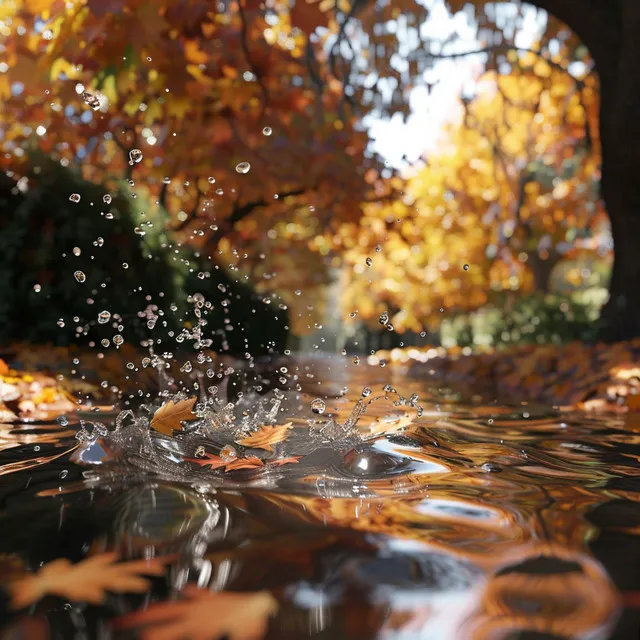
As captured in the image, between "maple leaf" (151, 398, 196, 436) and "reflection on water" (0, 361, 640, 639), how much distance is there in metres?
0.08

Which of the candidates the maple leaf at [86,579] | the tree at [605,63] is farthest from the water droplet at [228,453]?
the tree at [605,63]

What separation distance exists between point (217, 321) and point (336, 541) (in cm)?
639

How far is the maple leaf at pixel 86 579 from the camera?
1.54 metres

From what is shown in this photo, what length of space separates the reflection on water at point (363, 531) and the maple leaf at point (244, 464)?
88mm

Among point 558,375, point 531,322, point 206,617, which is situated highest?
point 531,322

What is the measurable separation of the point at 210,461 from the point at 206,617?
1.56 meters

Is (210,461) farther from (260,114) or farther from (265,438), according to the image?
(260,114)

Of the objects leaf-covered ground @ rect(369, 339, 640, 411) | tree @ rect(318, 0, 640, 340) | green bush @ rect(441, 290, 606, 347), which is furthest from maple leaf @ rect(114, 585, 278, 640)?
green bush @ rect(441, 290, 606, 347)

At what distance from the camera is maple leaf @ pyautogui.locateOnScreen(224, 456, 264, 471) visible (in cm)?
287

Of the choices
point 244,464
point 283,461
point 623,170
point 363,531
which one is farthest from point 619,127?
point 363,531

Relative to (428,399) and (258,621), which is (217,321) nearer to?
(428,399)

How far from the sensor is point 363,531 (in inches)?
Answer: 79.0

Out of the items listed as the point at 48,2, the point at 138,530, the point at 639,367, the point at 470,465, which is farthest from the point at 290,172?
the point at 138,530

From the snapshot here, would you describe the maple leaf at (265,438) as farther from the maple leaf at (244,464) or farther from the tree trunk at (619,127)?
the tree trunk at (619,127)
